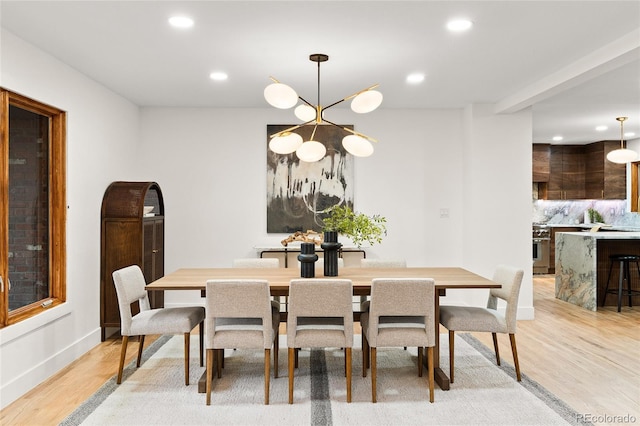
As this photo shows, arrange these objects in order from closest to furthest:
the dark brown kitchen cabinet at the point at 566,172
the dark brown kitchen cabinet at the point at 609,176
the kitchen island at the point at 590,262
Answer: the kitchen island at the point at 590,262, the dark brown kitchen cabinet at the point at 609,176, the dark brown kitchen cabinet at the point at 566,172

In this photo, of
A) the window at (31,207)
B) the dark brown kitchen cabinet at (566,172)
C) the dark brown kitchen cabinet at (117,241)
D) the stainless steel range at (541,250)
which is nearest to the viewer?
the window at (31,207)

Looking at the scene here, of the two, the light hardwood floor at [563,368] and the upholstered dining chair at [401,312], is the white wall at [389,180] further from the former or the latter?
the upholstered dining chair at [401,312]

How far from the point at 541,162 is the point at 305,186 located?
18.1 ft

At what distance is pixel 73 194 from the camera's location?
4.48m

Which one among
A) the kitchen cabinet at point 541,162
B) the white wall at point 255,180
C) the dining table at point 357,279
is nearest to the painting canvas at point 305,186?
the white wall at point 255,180

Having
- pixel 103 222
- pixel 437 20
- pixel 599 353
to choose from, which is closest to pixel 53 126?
pixel 103 222

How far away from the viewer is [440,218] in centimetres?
638

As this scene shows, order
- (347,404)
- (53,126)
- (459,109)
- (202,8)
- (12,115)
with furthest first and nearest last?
(459,109), (53,126), (12,115), (347,404), (202,8)

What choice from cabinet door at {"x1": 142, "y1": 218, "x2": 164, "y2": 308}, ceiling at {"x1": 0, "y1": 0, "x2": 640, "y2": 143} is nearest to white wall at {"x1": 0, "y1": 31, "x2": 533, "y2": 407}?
cabinet door at {"x1": 142, "y1": 218, "x2": 164, "y2": 308}

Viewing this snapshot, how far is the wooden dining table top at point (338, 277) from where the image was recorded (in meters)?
3.56

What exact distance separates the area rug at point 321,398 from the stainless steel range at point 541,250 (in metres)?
6.05

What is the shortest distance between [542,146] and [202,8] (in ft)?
26.9

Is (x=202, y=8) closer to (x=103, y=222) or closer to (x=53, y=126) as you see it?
(x=53, y=126)

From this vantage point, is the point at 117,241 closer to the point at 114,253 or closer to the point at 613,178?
the point at 114,253
